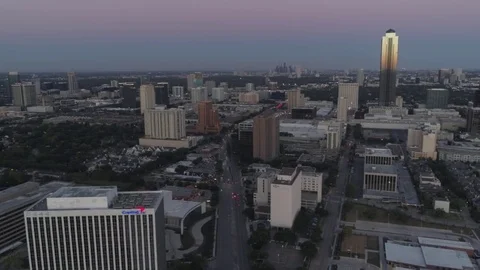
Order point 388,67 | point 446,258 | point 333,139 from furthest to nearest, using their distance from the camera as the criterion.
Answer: point 388,67 < point 333,139 < point 446,258

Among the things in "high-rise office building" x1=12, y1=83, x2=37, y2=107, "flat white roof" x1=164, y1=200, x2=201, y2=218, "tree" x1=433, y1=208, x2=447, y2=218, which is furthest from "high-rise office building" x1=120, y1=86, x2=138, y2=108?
"tree" x1=433, y1=208, x2=447, y2=218

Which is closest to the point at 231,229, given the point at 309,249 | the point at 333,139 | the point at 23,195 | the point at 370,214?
the point at 309,249

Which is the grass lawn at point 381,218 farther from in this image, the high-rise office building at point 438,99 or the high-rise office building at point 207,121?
the high-rise office building at point 438,99

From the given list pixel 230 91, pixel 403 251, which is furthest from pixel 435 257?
pixel 230 91

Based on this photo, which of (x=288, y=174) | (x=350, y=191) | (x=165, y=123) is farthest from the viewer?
(x=165, y=123)

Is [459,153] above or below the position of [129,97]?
below

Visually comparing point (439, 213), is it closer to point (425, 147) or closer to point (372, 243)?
point (372, 243)
